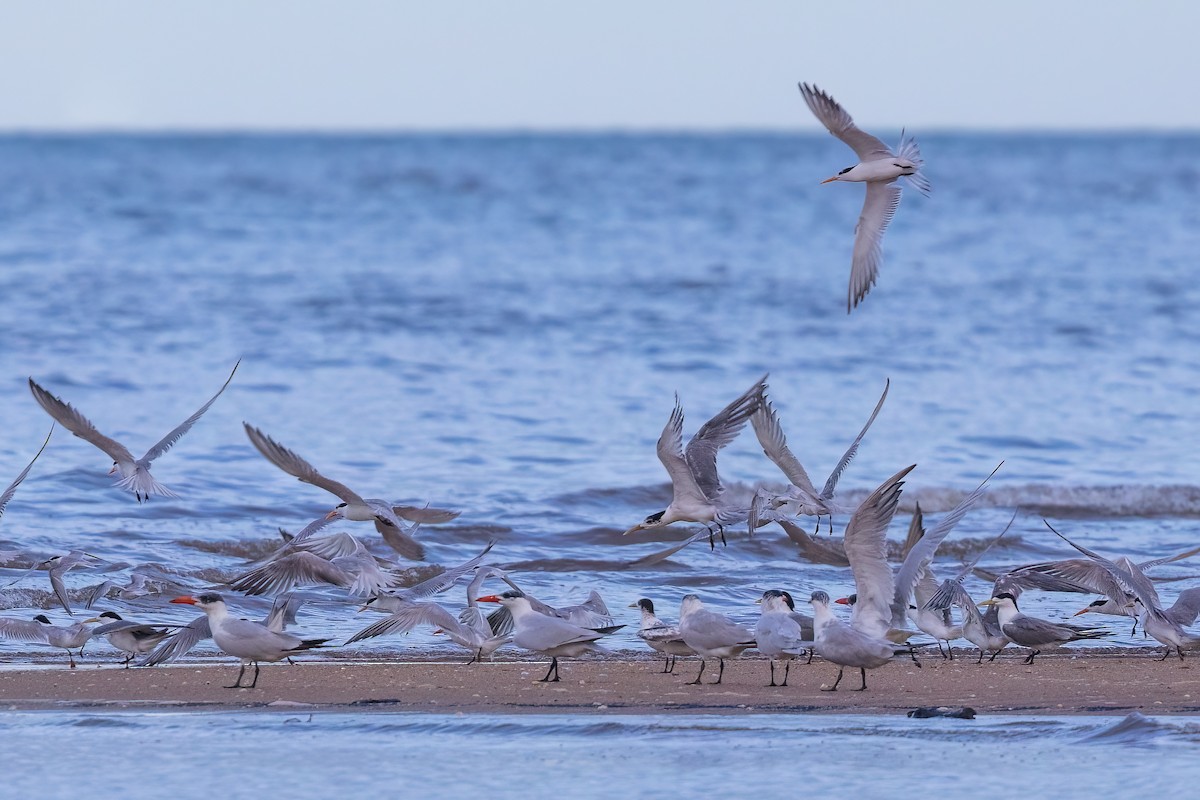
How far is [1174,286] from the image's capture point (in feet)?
83.0

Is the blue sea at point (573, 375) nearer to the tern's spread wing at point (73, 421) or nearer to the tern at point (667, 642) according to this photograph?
the tern's spread wing at point (73, 421)

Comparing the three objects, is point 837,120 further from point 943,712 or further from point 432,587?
point 943,712

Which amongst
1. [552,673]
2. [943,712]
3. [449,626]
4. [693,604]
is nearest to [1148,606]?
[943,712]

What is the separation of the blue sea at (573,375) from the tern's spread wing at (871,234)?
5.64 feet

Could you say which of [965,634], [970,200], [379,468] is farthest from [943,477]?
[970,200]

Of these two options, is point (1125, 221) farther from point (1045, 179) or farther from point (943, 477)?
point (943, 477)

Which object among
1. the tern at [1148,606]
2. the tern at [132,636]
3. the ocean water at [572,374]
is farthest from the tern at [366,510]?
the tern at [1148,606]

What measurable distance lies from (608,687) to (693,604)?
1.84 feet

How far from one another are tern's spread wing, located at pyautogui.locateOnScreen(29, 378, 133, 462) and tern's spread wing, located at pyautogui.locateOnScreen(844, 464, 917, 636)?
14.7ft

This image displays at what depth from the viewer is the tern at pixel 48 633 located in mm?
7324

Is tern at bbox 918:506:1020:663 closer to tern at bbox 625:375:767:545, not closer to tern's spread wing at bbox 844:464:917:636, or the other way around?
tern's spread wing at bbox 844:464:917:636

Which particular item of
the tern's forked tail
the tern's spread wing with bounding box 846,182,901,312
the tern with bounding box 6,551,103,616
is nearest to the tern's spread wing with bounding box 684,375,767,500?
the tern's spread wing with bounding box 846,182,901,312

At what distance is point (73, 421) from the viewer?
31.4ft

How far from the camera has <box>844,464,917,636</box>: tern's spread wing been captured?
7.23 meters
